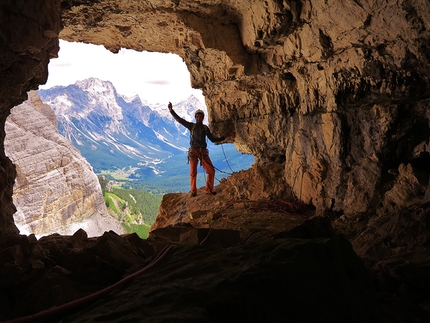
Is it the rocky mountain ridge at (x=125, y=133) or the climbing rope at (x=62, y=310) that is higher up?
the rocky mountain ridge at (x=125, y=133)

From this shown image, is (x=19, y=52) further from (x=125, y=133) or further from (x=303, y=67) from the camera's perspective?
(x=125, y=133)

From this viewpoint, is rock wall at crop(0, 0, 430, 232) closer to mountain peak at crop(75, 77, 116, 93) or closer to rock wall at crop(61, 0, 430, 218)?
rock wall at crop(61, 0, 430, 218)

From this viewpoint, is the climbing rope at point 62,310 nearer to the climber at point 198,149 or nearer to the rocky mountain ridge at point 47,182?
the climber at point 198,149

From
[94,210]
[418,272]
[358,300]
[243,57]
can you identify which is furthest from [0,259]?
[94,210]

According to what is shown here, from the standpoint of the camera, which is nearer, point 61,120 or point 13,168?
point 13,168

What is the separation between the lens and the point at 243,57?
268 inches

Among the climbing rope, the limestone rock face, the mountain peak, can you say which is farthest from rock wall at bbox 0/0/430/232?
the mountain peak

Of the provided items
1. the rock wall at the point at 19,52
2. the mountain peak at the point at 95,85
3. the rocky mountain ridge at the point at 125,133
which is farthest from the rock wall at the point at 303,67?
the mountain peak at the point at 95,85

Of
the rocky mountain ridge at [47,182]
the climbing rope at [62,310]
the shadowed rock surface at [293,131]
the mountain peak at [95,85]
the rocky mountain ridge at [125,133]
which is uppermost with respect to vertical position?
the mountain peak at [95,85]

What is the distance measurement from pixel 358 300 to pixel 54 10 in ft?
14.0

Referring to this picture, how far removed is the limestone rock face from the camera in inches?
885

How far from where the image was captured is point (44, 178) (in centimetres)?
2369

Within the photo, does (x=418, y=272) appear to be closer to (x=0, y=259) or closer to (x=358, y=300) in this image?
(x=358, y=300)

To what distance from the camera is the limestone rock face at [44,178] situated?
73.8 ft
